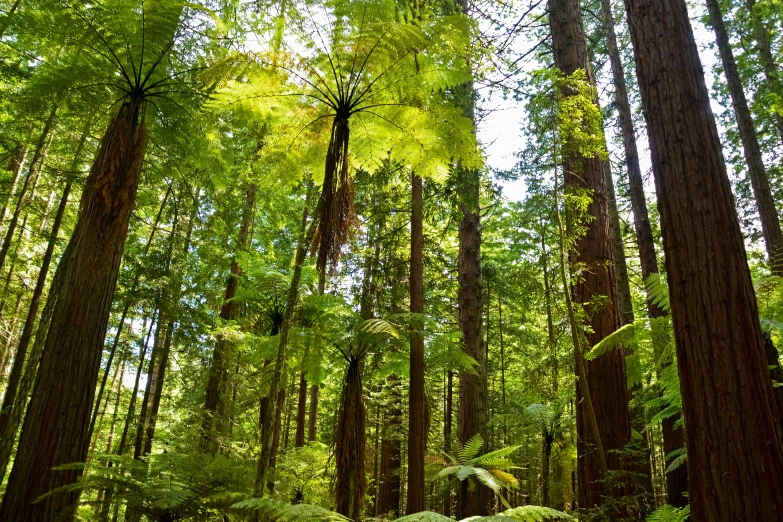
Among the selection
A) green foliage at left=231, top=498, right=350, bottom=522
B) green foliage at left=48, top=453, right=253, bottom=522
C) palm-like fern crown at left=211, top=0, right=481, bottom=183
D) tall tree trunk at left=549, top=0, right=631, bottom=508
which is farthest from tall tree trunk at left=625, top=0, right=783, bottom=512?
green foliage at left=48, top=453, right=253, bottom=522

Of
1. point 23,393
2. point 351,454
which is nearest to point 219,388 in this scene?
point 23,393

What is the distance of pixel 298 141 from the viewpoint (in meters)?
4.54

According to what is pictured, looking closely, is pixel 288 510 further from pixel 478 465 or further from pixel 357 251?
pixel 478 465

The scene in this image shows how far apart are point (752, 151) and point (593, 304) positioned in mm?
6106

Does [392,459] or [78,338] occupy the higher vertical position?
[78,338]

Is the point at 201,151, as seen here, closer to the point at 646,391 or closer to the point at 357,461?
the point at 357,461

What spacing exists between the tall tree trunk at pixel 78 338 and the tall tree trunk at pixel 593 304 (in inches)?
184

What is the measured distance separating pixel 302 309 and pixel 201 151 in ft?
9.08

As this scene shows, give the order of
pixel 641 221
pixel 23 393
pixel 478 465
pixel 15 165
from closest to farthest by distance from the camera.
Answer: pixel 23 393 < pixel 478 465 < pixel 641 221 < pixel 15 165

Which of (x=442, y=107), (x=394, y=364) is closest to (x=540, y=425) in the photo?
(x=394, y=364)

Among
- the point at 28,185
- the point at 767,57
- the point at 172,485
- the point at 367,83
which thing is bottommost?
the point at 172,485

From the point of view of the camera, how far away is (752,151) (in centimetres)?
887

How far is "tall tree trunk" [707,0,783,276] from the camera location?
8352 millimetres

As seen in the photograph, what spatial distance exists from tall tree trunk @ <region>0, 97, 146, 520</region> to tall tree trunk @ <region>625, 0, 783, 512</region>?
4.60 m
